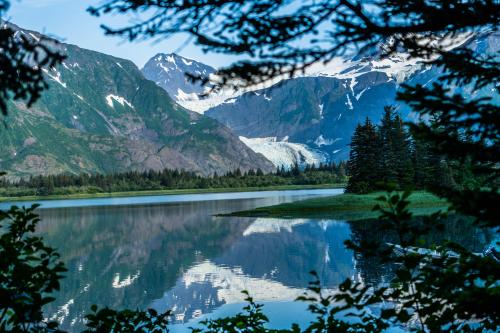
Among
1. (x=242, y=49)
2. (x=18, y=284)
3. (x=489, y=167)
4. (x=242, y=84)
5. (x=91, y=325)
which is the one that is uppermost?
(x=242, y=49)

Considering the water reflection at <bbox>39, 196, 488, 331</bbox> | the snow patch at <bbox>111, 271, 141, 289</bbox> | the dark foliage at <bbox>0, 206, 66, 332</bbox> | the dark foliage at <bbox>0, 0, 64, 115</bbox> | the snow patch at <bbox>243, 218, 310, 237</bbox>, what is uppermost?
the dark foliage at <bbox>0, 0, 64, 115</bbox>

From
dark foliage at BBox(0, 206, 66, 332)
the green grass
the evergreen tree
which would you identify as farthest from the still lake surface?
the evergreen tree

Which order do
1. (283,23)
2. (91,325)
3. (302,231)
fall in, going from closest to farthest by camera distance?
1. (91,325)
2. (283,23)
3. (302,231)

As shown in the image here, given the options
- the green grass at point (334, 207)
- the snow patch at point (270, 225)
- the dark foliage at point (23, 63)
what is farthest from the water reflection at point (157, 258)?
the dark foliage at point (23, 63)

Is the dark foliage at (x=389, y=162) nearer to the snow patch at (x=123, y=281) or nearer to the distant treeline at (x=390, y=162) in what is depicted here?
the distant treeline at (x=390, y=162)

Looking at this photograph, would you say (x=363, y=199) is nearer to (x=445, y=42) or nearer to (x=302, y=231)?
(x=302, y=231)

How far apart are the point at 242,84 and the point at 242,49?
46cm

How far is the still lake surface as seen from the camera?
2964 centimetres

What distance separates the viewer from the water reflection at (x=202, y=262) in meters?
31.3

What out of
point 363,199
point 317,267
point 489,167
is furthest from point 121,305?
point 363,199

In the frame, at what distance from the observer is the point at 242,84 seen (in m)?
6.95

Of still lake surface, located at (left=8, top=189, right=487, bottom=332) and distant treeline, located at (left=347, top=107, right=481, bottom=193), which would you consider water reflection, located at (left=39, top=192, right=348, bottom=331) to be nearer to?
still lake surface, located at (left=8, top=189, right=487, bottom=332)

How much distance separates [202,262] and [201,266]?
6.36 feet

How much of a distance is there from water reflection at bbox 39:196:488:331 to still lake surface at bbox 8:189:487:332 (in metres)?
0.07
